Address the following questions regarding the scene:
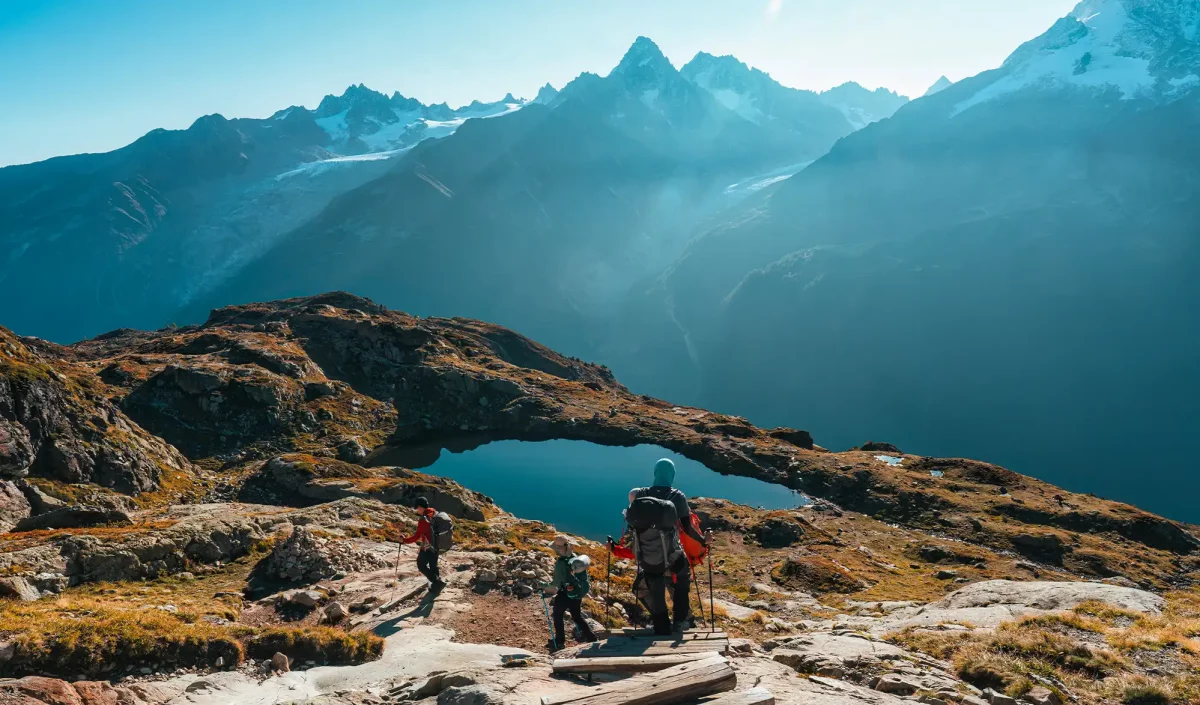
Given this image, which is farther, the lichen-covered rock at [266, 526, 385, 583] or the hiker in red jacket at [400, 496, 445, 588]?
the lichen-covered rock at [266, 526, 385, 583]

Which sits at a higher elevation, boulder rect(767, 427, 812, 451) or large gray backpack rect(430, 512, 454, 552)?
large gray backpack rect(430, 512, 454, 552)

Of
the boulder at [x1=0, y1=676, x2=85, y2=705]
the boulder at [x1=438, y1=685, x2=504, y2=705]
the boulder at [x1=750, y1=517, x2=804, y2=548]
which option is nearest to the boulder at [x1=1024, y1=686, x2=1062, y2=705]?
the boulder at [x1=438, y1=685, x2=504, y2=705]

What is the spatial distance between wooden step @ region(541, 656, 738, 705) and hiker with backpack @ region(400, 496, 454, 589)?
12.5 metres

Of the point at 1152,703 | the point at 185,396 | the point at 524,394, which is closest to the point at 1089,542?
the point at 1152,703

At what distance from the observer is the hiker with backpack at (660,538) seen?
1399cm

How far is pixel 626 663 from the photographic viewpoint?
41.3 ft

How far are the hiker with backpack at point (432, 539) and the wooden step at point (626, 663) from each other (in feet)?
34.9

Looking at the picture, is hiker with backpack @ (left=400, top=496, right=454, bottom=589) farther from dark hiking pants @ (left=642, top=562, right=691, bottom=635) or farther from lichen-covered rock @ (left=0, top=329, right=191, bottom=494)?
lichen-covered rock @ (left=0, top=329, right=191, bottom=494)

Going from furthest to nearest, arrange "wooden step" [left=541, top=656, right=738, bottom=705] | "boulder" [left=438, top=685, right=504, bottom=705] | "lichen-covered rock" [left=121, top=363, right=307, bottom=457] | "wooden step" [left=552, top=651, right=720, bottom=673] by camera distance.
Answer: "lichen-covered rock" [left=121, top=363, right=307, bottom=457], "wooden step" [left=552, top=651, right=720, bottom=673], "boulder" [left=438, top=685, right=504, bottom=705], "wooden step" [left=541, top=656, right=738, bottom=705]

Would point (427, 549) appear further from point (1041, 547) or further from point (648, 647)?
point (1041, 547)

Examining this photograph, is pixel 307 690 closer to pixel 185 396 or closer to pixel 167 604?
pixel 167 604

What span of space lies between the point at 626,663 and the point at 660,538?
2796 mm

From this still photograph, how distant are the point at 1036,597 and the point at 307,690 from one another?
88.0 feet

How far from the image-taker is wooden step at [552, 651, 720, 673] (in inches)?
491
